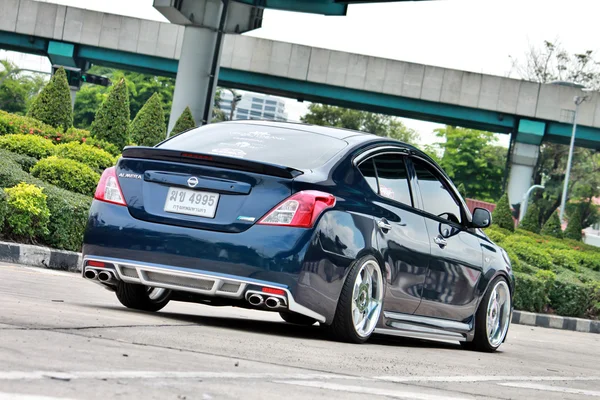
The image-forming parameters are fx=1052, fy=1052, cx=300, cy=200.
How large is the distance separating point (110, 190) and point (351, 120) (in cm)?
8626

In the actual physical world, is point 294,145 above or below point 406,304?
above

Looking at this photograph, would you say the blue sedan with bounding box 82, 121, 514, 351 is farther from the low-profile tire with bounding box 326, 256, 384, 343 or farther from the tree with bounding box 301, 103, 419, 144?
the tree with bounding box 301, 103, 419, 144

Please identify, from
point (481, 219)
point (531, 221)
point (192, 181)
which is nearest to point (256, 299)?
Result: point (192, 181)

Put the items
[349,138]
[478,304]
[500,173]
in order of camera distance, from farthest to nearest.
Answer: [500,173] → [478,304] → [349,138]

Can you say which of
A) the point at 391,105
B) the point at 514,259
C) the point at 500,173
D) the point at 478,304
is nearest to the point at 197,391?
the point at 478,304

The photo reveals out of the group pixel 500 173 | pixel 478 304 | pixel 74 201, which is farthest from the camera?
pixel 500 173

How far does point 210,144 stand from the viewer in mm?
7027

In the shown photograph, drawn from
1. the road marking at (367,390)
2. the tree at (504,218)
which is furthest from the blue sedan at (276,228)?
the tree at (504,218)

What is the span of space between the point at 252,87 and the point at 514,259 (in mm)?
36533

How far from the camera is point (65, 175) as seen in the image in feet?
49.8

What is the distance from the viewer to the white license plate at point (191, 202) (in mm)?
6387

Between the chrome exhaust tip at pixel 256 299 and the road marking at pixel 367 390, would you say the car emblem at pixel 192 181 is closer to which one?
the chrome exhaust tip at pixel 256 299

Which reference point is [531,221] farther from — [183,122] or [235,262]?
[235,262]

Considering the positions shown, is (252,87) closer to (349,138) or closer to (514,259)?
(514,259)
